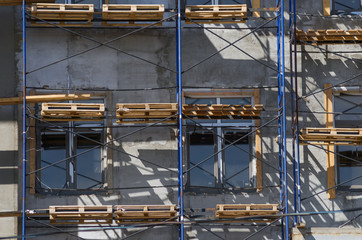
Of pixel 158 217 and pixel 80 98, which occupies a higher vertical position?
pixel 80 98

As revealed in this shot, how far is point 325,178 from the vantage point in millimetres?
17109

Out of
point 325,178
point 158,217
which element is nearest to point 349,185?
point 325,178

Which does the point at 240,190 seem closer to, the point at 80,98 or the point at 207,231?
the point at 207,231

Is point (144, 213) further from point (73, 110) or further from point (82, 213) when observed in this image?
point (73, 110)

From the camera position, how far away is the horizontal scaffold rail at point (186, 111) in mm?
16375

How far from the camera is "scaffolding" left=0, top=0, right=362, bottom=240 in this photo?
53.0ft

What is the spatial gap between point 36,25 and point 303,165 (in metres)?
6.72

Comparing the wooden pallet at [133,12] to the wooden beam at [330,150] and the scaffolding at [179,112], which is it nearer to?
the scaffolding at [179,112]

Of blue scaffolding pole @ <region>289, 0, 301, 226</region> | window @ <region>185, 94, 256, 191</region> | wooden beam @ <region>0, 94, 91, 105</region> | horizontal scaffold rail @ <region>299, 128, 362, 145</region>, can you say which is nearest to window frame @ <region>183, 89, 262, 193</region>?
window @ <region>185, 94, 256, 191</region>

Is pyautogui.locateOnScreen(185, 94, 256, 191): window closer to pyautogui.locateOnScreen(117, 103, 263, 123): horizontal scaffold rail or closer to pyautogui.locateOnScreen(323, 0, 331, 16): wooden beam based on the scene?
pyautogui.locateOnScreen(117, 103, 263, 123): horizontal scaffold rail

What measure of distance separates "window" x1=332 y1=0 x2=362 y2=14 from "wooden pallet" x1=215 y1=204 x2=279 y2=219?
4960 mm

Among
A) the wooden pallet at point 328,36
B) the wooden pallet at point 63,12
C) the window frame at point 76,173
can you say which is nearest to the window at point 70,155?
the window frame at point 76,173

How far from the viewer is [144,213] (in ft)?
52.6

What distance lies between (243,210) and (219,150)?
1802mm
